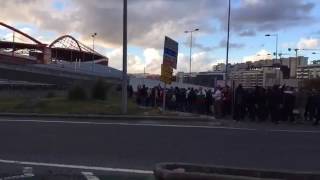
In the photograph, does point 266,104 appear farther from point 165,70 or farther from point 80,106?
point 80,106

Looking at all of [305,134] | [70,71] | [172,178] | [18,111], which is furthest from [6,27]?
[172,178]

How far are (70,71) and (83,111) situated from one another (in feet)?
264

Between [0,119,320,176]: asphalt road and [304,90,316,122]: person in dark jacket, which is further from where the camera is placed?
[304,90,316,122]: person in dark jacket

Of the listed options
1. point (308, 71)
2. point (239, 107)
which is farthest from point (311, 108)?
point (308, 71)

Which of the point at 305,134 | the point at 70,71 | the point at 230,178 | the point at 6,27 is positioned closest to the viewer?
Result: the point at 230,178

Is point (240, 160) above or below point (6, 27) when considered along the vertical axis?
below

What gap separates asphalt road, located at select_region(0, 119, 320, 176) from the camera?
13.1 m

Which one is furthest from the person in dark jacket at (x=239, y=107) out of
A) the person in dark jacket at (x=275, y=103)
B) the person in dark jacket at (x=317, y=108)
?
the person in dark jacket at (x=317, y=108)

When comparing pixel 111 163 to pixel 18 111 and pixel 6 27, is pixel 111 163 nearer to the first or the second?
pixel 18 111

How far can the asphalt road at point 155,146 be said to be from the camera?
1315 cm

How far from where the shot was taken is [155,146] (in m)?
15.8

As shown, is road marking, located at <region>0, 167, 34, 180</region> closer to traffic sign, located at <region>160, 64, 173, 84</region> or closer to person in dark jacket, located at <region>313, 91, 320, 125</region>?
person in dark jacket, located at <region>313, 91, 320, 125</region>

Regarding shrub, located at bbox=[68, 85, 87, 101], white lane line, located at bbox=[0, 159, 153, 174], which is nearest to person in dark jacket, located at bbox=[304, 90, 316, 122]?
white lane line, located at bbox=[0, 159, 153, 174]

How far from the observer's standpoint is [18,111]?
33312mm
